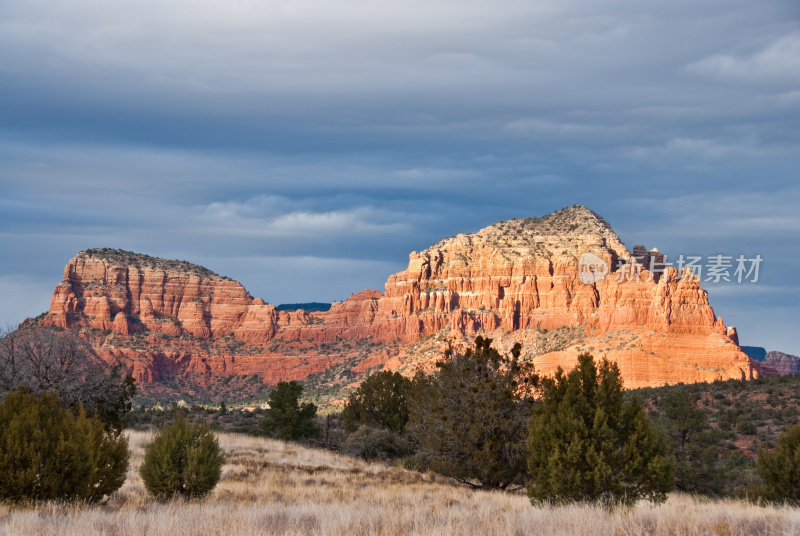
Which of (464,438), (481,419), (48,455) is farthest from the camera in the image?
(464,438)

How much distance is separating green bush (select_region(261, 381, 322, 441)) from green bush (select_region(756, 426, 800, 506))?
30.9m

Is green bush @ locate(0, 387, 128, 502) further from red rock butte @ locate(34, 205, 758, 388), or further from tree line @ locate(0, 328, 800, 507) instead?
red rock butte @ locate(34, 205, 758, 388)

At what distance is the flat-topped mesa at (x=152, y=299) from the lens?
6289 inches

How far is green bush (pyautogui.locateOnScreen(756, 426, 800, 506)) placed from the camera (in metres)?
18.8

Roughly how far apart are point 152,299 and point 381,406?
138488 mm

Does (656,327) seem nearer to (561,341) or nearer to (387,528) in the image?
(561,341)

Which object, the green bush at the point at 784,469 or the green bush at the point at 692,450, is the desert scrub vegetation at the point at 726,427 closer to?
the green bush at the point at 692,450

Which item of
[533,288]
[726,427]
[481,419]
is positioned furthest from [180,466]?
[533,288]

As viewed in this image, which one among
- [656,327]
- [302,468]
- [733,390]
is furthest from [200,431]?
[656,327]

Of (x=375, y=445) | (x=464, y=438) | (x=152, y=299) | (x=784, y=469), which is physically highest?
(x=152, y=299)

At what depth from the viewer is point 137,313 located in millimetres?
167875

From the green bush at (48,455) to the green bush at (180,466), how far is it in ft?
4.66

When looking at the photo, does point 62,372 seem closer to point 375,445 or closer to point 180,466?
point 180,466

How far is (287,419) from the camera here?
1788 inches
